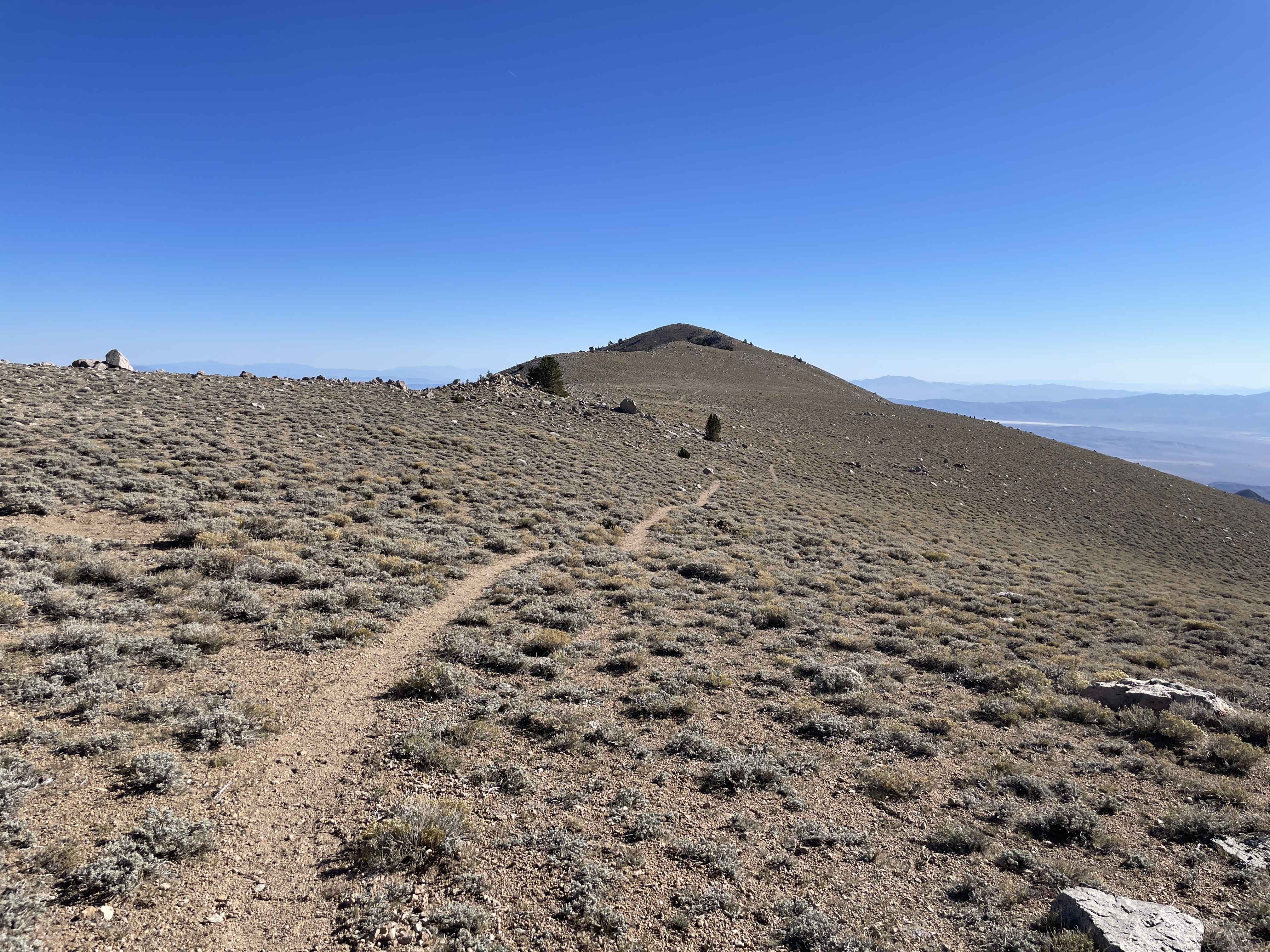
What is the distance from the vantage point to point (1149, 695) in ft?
30.5

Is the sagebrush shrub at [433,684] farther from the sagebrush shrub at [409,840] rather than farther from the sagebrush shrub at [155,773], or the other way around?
the sagebrush shrub at [155,773]

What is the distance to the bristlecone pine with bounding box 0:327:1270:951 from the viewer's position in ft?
15.7

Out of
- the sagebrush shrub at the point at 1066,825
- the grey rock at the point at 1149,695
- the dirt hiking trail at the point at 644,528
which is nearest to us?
the sagebrush shrub at the point at 1066,825

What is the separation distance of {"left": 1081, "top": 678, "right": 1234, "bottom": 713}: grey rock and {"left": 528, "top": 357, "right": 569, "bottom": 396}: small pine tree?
38.7m

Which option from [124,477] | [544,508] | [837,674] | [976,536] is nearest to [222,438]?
[124,477]

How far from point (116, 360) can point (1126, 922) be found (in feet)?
154

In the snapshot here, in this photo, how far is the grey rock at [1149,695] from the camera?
29.8 feet

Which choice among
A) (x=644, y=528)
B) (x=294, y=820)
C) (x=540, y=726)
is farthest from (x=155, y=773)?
(x=644, y=528)

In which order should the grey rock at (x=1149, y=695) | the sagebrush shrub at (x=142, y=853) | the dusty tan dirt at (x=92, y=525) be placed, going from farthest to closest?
the dusty tan dirt at (x=92, y=525)
the grey rock at (x=1149, y=695)
the sagebrush shrub at (x=142, y=853)

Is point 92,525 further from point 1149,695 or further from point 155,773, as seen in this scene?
point 1149,695

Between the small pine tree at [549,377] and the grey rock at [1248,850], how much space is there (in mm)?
41445

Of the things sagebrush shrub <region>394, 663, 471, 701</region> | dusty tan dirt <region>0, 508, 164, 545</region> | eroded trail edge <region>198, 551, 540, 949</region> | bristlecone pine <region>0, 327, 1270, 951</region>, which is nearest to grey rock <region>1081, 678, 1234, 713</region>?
bristlecone pine <region>0, 327, 1270, 951</region>

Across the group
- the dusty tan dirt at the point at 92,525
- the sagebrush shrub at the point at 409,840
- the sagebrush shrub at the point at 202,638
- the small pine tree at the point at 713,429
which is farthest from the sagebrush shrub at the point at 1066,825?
the small pine tree at the point at 713,429

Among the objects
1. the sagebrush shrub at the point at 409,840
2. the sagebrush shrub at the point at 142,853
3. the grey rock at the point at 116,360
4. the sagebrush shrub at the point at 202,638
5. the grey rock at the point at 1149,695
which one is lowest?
the grey rock at the point at 1149,695
